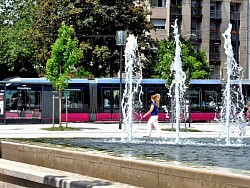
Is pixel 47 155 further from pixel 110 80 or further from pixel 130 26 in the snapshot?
pixel 130 26

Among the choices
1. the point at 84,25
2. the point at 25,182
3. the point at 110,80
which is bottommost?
the point at 25,182

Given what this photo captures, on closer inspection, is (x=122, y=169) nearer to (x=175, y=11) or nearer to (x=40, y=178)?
(x=40, y=178)

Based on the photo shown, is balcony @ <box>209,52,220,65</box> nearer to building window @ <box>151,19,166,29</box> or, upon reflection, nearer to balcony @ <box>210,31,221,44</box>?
balcony @ <box>210,31,221,44</box>

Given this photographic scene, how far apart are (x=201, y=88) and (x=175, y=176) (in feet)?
127

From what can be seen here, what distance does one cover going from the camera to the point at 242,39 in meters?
77.0

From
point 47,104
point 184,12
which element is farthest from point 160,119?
point 184,12

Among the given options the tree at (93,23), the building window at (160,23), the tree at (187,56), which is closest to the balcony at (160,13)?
the building window at (160,23)

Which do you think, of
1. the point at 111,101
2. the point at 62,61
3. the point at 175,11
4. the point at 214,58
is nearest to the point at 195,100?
the point at 111,101

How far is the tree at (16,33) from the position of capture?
2320 inches

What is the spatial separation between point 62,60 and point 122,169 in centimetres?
2566

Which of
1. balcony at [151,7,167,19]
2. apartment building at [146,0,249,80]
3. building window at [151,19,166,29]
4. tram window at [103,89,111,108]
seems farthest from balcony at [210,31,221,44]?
tram window at [103,89,111,108]

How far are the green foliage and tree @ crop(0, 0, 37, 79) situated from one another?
878 inches

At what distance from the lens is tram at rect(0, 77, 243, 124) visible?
39719mm

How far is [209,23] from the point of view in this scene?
75.3m
